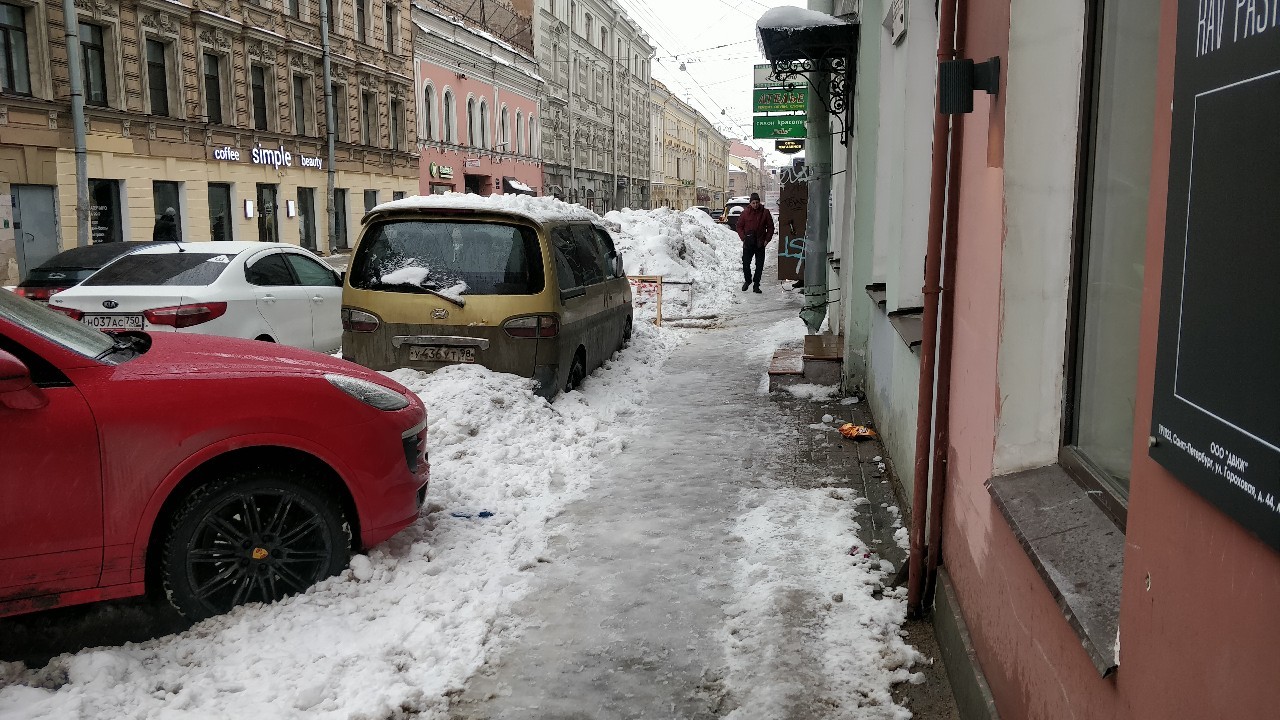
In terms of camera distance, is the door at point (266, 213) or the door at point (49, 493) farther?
the door at point (266, 213)

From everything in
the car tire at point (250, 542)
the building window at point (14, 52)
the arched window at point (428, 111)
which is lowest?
the car tire at point (250, 542)

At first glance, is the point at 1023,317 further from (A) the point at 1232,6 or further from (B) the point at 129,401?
(B) the point at 129,401

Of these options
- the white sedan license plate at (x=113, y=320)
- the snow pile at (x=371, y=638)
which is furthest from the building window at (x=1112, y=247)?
the white sedan license plate at (x=113, y=320)

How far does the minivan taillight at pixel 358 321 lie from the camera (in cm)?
758

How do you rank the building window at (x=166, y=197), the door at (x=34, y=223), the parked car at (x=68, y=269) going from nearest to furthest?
1. the parked car at (x=68, y=269)
2. the door at (x=34, y=223)
3. the building window at (x=166, y=197)

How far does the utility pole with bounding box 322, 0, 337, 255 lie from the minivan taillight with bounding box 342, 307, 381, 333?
1036 inches

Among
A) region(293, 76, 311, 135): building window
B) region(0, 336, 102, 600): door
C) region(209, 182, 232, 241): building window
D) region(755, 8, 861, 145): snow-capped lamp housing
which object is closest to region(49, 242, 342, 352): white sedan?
region(0, 336, 102, 600): door

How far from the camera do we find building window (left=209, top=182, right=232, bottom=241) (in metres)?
27.9

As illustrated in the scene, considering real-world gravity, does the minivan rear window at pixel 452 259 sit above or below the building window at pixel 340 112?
below

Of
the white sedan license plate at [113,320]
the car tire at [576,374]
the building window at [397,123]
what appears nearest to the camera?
the white sedan license plate at [113,320]

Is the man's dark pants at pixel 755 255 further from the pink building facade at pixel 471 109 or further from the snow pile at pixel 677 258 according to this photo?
the pink building facade at pixel 471 109

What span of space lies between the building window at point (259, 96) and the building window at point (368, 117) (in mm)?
5569

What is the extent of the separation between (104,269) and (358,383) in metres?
5.62

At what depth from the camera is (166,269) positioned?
8750 mm
